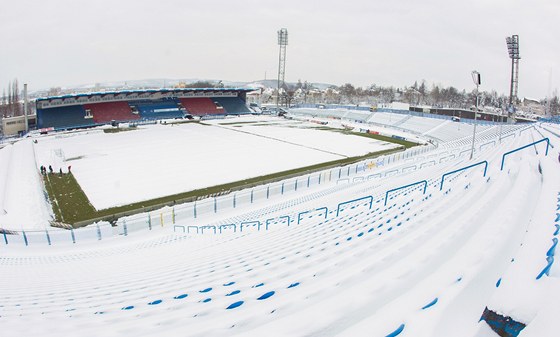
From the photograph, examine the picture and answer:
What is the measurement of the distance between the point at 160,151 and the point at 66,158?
7.92 metres

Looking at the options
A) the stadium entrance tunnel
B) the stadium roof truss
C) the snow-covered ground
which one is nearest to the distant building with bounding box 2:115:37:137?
the stadium roof truss

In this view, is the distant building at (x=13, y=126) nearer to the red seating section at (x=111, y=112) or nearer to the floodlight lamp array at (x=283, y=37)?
the red seating section at (x=111, y=112)

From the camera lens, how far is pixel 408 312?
3.04 m

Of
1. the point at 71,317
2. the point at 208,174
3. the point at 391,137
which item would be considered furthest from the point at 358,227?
the point at 391,137

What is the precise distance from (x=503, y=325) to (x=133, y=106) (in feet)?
205

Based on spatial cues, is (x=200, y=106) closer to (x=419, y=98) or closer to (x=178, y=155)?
(x=178, y=155)

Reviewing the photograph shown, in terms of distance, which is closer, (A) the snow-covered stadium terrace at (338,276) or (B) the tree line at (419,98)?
(A) the snow-covered stadium terrace at (338,276)

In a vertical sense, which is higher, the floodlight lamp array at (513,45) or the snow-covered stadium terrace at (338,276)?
the floodlight lamp array at (513,45)

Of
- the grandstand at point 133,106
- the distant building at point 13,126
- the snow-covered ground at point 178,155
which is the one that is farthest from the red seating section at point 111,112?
the distant building at point 13,126

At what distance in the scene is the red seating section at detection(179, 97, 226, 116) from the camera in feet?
208

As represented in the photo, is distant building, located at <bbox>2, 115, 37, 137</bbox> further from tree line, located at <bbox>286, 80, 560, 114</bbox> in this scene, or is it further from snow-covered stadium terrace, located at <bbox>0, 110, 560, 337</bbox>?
tree line, located at <bbox>286, 80, 560, 114</bbox>

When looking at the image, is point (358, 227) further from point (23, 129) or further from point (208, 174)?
point (23, 129)

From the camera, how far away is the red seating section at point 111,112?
52.6 metres

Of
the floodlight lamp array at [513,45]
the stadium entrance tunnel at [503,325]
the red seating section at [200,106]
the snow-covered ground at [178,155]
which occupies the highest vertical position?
the floodlight lamp array at [513,45]
